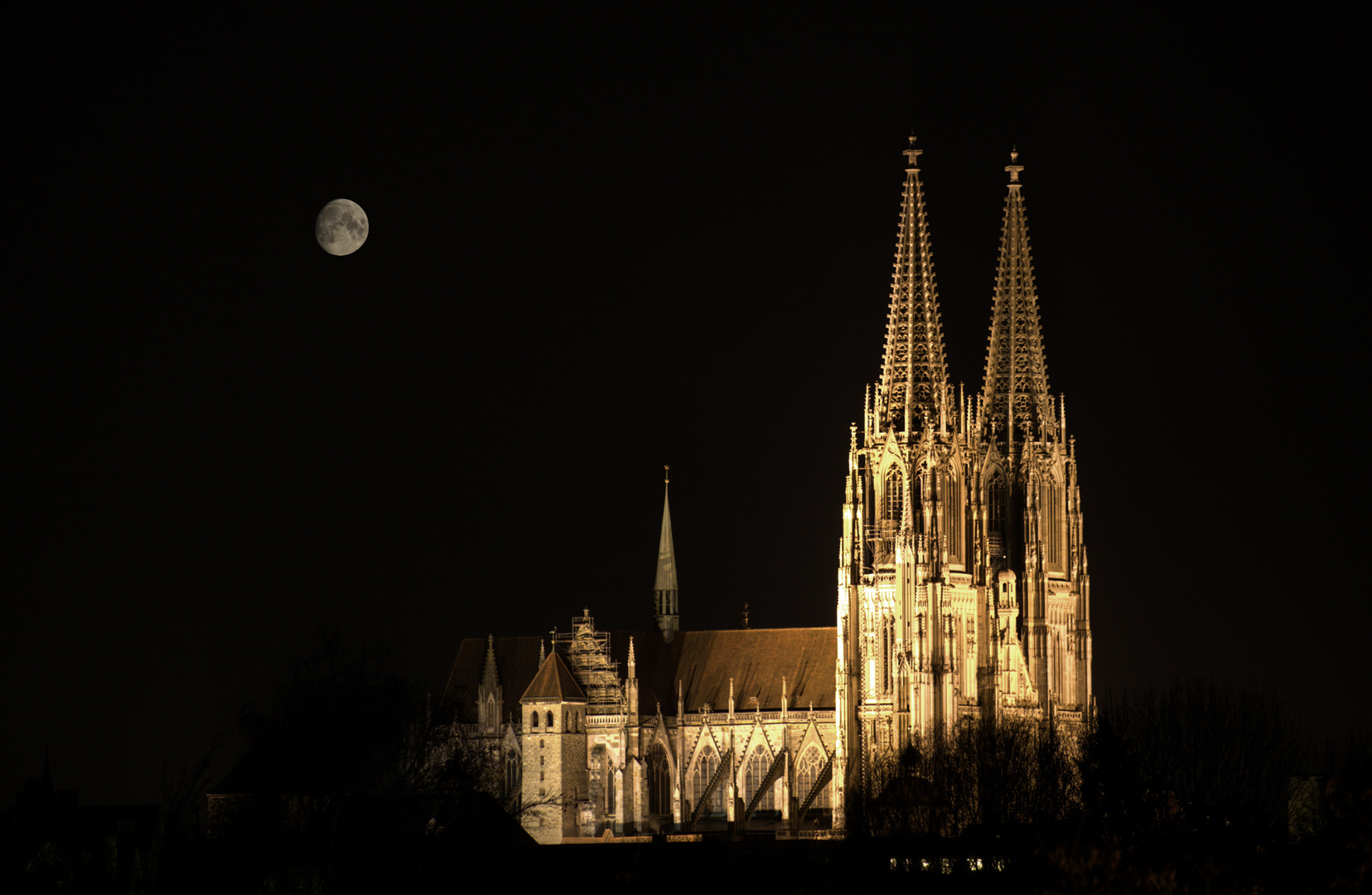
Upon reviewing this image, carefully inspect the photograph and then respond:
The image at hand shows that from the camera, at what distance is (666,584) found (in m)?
130

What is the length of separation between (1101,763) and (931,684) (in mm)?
36155

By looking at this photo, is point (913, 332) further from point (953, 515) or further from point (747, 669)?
point (747, 669)

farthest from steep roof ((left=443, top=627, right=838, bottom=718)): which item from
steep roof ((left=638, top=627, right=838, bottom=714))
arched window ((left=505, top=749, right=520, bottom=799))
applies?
arched window ((left=505, top=749, right=520, bottom=799))

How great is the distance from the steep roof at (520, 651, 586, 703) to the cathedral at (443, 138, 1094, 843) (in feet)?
0.30

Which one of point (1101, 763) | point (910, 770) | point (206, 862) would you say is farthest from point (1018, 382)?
point (206, 862)

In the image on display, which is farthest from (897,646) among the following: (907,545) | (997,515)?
(997,515)

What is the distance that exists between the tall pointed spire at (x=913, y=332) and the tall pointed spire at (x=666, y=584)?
23651 millimetres

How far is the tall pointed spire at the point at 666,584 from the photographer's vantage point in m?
128

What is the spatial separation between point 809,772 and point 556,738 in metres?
10.4

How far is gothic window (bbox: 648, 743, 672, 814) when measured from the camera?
119 meters

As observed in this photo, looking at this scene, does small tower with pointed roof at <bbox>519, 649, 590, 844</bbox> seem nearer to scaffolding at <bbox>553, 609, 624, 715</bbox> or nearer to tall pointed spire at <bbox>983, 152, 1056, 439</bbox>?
scaffolding at <bbox>553, 609, 624, 715</bbox>

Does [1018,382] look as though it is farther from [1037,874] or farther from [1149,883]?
[1149,883]

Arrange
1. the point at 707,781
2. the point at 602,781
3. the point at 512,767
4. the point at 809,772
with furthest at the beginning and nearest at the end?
the point at 707,781
the point at 602,781
the point at 512,767
the point at 809,772

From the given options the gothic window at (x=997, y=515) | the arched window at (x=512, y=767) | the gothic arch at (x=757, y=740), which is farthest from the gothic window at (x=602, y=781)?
the gothic window at (x=997, y=515)
